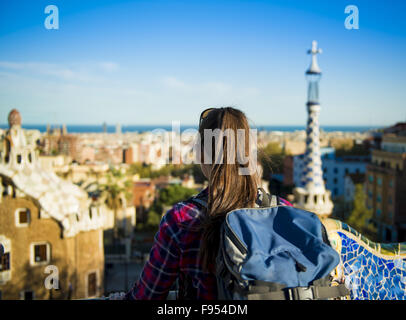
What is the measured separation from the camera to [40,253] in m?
10.2

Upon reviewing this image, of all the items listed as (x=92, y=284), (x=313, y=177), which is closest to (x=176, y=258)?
(x=92, y=284)

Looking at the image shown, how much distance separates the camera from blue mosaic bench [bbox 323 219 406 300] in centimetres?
292

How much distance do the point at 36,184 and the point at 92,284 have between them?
11.5 feet

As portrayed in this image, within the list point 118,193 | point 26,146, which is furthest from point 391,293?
point 118,193

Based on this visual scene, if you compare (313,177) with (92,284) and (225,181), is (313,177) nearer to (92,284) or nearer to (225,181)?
(92,284)

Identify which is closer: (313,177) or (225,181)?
(225,181)

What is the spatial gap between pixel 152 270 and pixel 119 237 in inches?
741

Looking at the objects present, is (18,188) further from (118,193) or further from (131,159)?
(131,159)

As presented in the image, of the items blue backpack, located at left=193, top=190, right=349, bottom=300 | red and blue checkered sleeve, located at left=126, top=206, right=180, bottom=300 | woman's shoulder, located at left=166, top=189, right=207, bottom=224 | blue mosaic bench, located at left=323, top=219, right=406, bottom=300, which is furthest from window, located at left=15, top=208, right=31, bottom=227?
blue backpack, located at left=193, top=190, right=349, bottom=300

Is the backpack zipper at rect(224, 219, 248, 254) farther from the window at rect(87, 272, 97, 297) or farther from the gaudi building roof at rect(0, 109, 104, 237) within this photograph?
the window at rect(87, 272, 97, 297)

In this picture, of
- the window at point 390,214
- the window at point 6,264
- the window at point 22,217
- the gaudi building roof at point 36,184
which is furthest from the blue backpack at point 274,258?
the window at point 390,214

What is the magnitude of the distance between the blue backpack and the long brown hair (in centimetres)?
7

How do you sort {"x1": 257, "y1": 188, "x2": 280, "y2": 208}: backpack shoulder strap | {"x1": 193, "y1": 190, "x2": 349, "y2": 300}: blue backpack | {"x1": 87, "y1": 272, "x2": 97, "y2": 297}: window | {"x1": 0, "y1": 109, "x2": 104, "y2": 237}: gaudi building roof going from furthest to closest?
{"x1": 87, "y1": 272, "x2": 97, "y2": 297}: window < {"x1": 0, "y1": 109, "x2": 104, "y2": 237}: gaudi building roof < {"x1": 257, "y1": 188, "x2": 280, "y2": 208}: backpack shoulder strap < {"x1": 193, "y1": 190, "x2": 349, "y2": 300}: blue backpack
